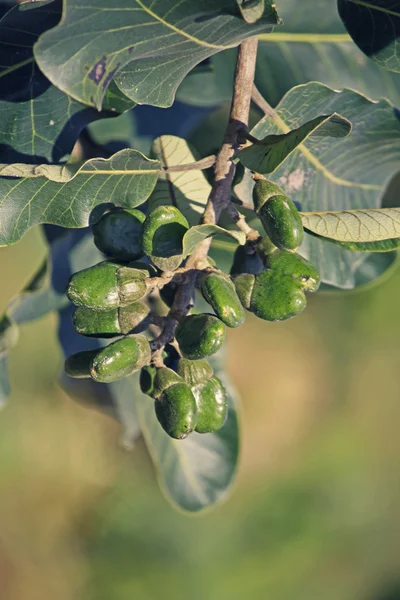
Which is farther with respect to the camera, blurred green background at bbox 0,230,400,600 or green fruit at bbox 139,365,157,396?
blurred green background at bbox 0,230,400,600

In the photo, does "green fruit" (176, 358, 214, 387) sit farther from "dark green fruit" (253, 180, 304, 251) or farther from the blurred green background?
the blurred green background

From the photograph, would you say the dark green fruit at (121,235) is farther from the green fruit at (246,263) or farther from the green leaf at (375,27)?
the green leaf at (375,27)

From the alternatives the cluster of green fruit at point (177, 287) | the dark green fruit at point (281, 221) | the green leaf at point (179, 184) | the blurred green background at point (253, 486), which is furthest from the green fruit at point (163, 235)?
the blurred green background at point (253, 486)

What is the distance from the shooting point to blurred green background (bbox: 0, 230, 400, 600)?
3.68 meters

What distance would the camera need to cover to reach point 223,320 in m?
0.81

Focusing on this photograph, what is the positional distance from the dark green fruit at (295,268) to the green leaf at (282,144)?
4.3 inches

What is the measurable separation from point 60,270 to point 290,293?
71cm

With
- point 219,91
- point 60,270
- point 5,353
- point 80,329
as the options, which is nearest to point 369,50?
point 219,91

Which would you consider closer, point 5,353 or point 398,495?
point 5,353

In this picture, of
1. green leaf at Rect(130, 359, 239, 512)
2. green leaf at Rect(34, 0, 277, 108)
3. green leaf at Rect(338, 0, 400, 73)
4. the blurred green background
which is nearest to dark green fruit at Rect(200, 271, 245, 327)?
green leaf at Rect(34, 0, 277, 108)

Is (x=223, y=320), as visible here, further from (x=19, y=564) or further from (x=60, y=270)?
(x=19, y=564)

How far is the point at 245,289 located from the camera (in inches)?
34.2

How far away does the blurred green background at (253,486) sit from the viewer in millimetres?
3678

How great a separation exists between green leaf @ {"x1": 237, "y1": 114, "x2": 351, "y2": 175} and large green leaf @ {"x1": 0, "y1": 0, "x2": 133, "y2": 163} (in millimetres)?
275
